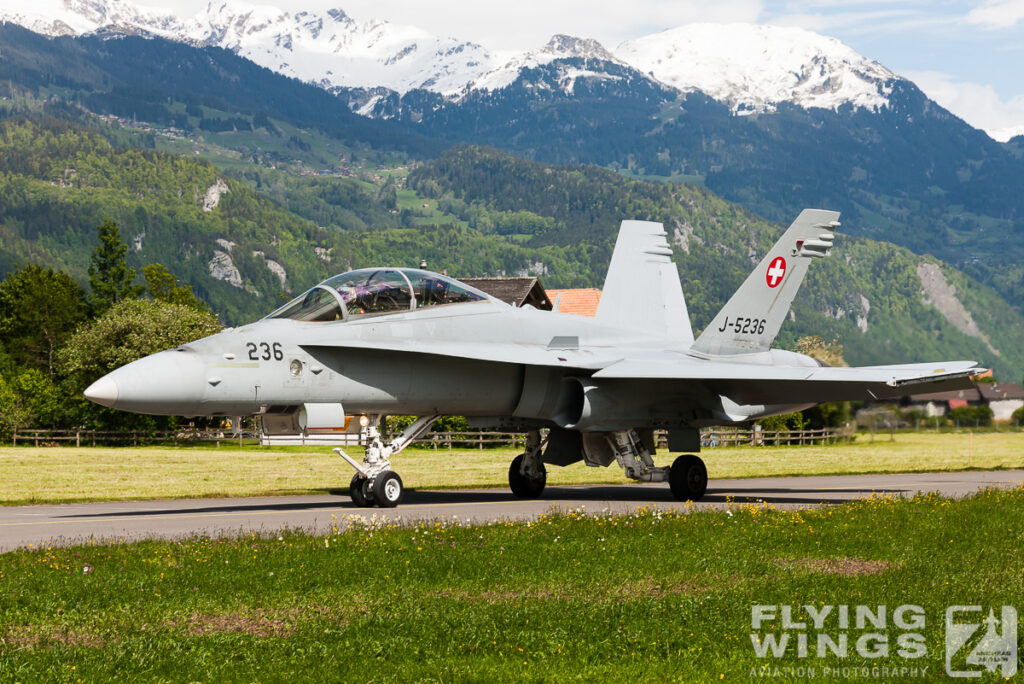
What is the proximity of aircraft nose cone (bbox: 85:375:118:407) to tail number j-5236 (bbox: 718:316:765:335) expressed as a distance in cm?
1090

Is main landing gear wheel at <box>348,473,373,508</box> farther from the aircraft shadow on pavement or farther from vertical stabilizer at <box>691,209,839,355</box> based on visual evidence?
vertical stabilizer at <box>691,209,839,355</box>

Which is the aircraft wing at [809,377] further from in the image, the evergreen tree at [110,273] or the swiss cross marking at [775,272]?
the evergreen tree at [110,273]

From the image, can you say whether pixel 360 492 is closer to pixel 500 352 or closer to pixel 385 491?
pixel 385 491

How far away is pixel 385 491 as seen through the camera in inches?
668

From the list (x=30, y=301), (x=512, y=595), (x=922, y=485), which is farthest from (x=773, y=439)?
(x=30, y=301)

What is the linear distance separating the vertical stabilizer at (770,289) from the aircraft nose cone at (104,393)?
10531 mm

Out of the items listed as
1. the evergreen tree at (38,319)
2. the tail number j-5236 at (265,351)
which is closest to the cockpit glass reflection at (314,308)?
the tail number j-5236 at (265,351)

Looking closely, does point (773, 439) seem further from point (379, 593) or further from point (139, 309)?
point (379, 593)

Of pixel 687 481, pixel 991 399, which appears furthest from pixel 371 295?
pixel 991 399

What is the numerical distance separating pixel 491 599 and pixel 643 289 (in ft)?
45.6

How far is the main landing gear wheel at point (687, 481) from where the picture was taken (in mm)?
19500

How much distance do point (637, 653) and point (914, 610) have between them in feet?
7.85

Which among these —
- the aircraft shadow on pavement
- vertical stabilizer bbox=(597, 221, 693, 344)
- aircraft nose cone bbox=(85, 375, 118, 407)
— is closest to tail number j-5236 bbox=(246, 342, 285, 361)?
aircraft nose cone bbox=(85, 375, 118, 407)

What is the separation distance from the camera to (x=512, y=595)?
9414mm
